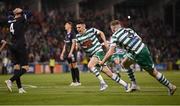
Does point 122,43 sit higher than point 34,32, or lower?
higher

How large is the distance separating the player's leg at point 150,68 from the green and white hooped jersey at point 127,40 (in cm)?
20

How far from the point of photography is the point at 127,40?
52.0ft

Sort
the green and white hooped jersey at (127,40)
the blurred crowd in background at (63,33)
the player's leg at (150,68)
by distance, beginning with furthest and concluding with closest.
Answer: the blurred crowd in background at (63,33) → the green and white hooped jersey at (127,40) → the player's leg at (150,68)

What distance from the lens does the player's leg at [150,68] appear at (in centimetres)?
1539

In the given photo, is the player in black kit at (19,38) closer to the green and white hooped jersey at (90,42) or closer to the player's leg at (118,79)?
the green and white hooped jersey at (90,42)

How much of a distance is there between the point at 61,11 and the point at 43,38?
588 cm

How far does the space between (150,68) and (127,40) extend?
1068 millimetres

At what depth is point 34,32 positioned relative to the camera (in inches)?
1720

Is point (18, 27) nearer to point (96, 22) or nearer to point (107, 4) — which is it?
point (96, 22)

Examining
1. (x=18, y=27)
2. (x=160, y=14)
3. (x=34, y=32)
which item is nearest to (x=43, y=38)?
(x=34, y=32)

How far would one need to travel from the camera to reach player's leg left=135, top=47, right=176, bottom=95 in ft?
50.5

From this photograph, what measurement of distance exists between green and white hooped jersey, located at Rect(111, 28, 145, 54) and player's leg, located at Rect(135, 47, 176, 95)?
20 cm

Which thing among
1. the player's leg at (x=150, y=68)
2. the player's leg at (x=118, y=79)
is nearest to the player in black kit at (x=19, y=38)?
the player's leg at (x=118, y=79)

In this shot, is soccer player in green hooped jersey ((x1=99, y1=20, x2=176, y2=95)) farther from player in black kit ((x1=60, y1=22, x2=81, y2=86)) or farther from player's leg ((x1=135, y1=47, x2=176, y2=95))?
player in black kit ((x1=60, y1=22, x2=81, y2=86))
